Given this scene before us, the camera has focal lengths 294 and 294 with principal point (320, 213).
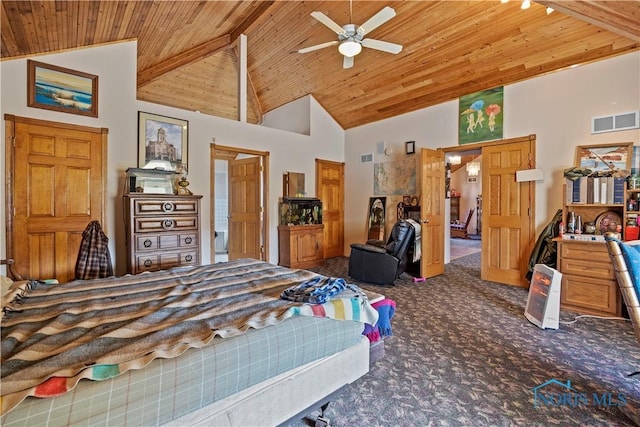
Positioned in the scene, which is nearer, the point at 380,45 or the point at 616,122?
the point at 380,45

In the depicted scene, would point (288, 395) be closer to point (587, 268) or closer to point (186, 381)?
point (186, 381)

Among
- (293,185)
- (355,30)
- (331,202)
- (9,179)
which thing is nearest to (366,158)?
(331,202)

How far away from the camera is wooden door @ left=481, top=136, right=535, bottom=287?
425 cm

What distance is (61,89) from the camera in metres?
3.38

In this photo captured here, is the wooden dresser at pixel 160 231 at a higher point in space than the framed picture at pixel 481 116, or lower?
lower

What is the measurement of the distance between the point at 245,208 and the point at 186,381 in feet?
15.8

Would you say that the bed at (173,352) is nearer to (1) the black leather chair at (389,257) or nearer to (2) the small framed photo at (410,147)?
(1) the black leather chair at (389,257)

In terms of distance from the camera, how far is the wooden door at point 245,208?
549 centimetres

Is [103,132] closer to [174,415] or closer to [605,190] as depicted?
[174,415]

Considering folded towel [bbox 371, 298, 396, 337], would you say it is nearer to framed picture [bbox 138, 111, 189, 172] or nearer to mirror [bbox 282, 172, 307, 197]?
framed picture [bbox 138, 111, 189, 172]

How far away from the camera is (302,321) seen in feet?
4.81

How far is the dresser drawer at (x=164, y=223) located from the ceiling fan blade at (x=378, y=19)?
116 inches

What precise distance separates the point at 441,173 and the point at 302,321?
4432mm

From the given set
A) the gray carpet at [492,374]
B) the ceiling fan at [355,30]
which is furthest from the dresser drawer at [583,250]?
the ceiling fan at [355,30]
